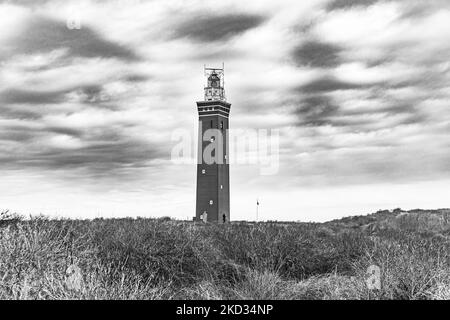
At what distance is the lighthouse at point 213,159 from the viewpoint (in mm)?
54875

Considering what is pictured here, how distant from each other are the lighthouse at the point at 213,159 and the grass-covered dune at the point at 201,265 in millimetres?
37759

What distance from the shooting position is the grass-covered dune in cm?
898

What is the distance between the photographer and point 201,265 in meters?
12.6

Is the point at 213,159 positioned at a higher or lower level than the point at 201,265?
higher

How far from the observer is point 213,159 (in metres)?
55.7

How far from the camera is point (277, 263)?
42.7 ft

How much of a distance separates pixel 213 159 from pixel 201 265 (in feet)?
142

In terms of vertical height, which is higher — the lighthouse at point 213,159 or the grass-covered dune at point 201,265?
the lighthouse at point 213,159

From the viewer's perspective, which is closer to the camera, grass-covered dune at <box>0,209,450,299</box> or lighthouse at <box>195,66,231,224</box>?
grass-covered dune at <box>0,209,450,299</box>

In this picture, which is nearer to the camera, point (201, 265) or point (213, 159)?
point (201, 265)

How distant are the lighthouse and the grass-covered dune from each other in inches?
1487
